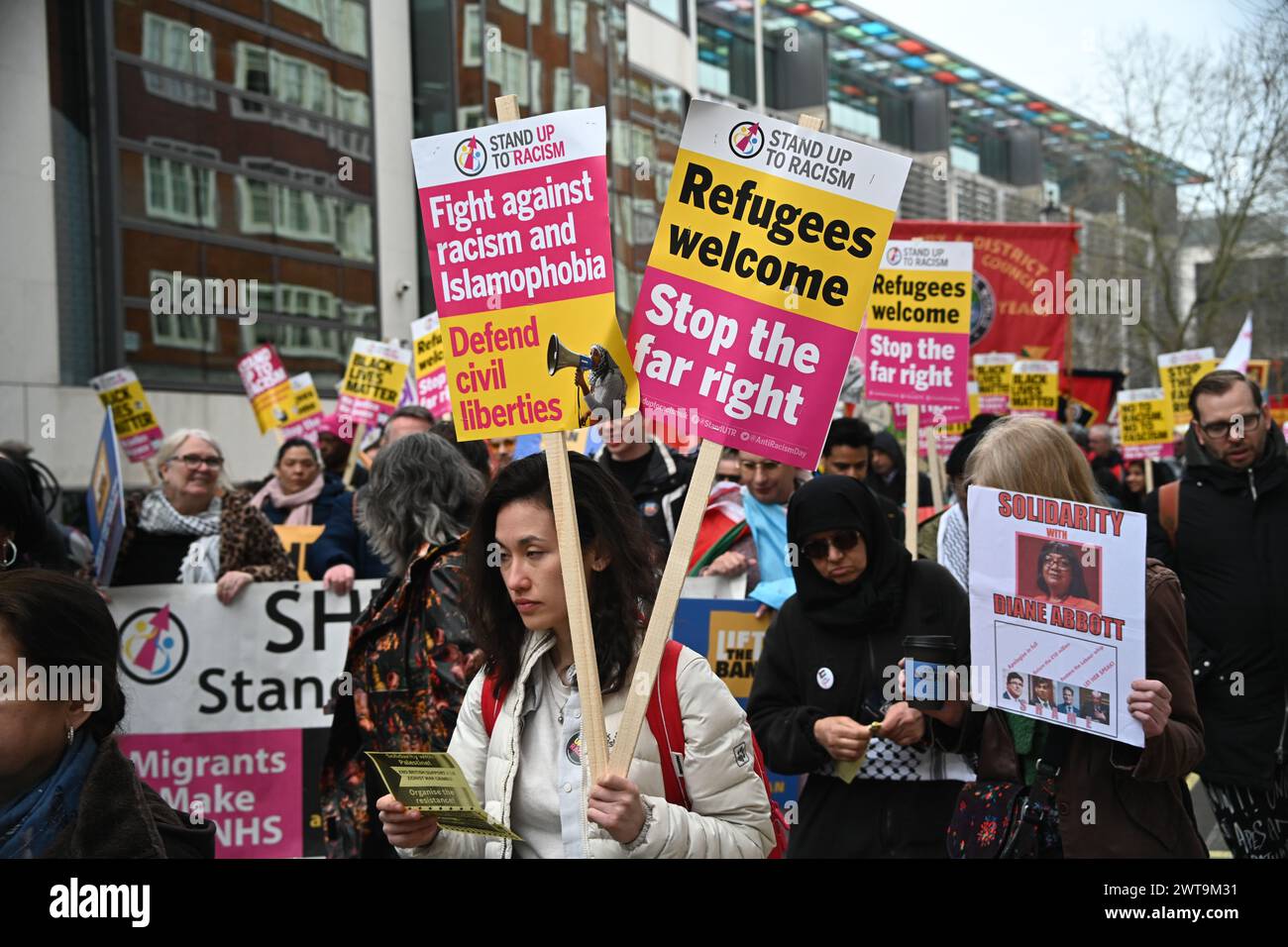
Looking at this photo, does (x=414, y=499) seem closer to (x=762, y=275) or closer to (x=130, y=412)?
(x=762, y=275)

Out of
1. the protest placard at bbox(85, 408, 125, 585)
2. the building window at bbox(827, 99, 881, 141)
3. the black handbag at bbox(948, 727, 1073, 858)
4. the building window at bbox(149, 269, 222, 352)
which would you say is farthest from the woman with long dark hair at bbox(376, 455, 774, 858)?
the building window at bbox(827, 99, 881, 141)

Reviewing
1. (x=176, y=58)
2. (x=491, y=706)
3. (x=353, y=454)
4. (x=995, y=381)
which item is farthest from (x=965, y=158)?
(x=491, y=706)

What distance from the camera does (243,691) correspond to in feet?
21.4

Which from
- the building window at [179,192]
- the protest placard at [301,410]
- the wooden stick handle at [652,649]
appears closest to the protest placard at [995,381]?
the protest placard at [301,410]

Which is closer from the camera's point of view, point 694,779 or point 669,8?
point 694,779

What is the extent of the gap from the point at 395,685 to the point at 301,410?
9.24m

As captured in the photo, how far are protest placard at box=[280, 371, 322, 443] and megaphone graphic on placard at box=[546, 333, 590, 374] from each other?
10.1m

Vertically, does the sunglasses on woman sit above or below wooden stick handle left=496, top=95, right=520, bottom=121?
Answer: below

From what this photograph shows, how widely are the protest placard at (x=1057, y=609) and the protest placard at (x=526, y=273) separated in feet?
2.98

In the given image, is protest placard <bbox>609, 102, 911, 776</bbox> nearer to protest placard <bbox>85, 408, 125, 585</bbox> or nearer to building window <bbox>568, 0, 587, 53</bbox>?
protest placard <bbox>85, 408, 125, 585</bbox>

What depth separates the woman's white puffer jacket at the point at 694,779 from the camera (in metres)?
2.83

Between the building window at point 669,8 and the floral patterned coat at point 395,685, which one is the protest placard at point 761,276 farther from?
the building window at point 669,8

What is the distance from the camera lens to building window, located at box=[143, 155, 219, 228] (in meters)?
20.1
